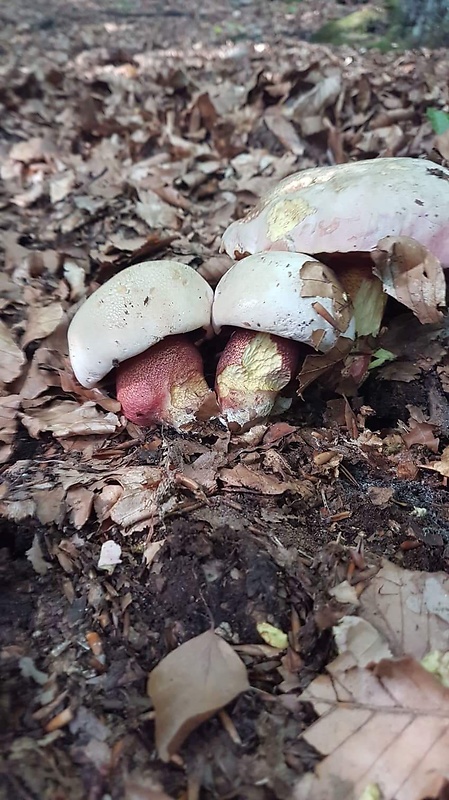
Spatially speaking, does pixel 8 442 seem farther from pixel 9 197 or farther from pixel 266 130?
pixel 266 130

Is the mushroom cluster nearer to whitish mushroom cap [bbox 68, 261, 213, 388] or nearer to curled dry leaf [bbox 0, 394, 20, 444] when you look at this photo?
whitish mushroom cap [bbox 68, 261, 213, 388]

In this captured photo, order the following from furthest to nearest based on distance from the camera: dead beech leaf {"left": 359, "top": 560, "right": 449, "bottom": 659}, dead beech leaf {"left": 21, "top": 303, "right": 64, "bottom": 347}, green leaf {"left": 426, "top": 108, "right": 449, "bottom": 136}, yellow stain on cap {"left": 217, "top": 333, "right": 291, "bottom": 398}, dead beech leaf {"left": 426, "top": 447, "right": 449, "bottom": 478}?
1. green leaf {"left": 426, "top": 108, "right": 449, "bottom": 136}
2. dead beech leaf {"left": 21, "top": 303, "right": 64, "bottom": 347}
3. yellow stain on cap {"left": 217, "top": 333, "right": 291, "bottom": 398}
4. dead beech leaf {"left": 426, "top": 447, "right": 449, "bottom": 478}
5. dead beech leaf {"left": 359, "top": 560, "right": 449, "bottom": 659}

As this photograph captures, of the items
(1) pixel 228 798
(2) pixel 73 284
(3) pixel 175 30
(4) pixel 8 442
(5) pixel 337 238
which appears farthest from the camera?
(3) pixel 175 30

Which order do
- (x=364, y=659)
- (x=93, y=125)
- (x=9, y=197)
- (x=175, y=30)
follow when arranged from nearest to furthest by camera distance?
(x=364, y=659) → (x=9, y=197) → (x=93, y=125) → (x=175, y=30)

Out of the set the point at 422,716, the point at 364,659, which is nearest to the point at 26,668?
the point at 364,659

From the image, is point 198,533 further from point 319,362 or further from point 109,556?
point 319,362

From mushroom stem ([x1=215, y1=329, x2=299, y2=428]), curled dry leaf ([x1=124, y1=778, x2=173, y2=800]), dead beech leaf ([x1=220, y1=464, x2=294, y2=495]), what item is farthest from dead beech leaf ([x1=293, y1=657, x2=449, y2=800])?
mushroom stem ([x1=215, y1=329, x2=299, y2=428])

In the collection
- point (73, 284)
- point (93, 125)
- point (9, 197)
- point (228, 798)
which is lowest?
point (228, 798)
